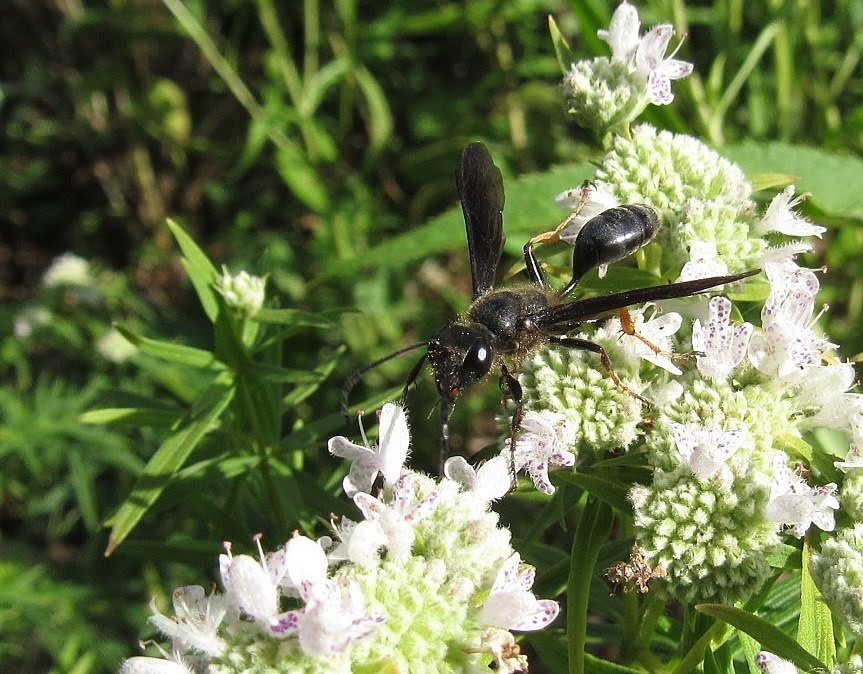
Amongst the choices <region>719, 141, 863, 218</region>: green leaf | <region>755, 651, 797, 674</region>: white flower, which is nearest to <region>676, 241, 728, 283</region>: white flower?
<region>755, 651, 797, 674</region>: white flower

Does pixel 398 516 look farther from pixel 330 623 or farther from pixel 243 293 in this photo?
pixel 243 293

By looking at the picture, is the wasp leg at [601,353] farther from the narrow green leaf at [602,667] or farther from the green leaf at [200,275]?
the green leaf at [200,275]

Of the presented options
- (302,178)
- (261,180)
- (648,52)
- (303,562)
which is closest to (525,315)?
(648,52)

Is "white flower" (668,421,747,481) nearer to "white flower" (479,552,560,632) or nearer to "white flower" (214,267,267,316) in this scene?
"white flower" (479,552,560,632)

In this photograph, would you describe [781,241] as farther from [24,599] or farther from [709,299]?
[24,599]

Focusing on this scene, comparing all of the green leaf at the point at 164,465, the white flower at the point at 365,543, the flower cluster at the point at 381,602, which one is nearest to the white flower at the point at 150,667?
the flower cluster at the point at 381,602

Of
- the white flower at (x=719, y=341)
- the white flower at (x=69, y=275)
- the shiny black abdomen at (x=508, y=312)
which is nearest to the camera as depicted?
the white flower at (x=719, y=341)
